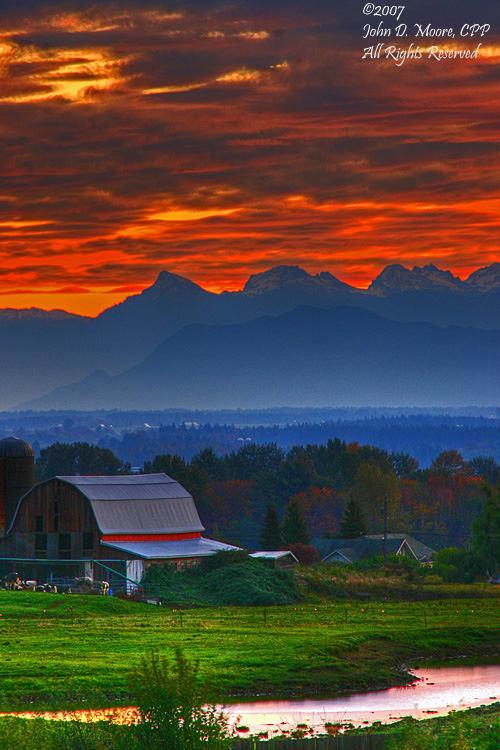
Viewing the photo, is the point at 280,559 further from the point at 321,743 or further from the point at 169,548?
the point at 321,743

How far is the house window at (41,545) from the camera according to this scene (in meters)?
71.5

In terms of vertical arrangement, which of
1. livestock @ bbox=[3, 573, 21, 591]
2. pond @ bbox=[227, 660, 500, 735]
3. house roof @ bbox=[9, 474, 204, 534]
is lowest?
pond @ bbox=[227, 660, 500, 735]

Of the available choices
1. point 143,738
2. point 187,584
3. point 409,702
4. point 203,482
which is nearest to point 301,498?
point 203,482

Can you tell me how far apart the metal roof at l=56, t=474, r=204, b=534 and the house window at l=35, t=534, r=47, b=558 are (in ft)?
14.0

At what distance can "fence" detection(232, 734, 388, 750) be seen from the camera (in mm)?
23547

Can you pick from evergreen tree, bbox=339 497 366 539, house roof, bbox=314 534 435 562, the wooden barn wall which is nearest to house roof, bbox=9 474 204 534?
the wooden barn wall

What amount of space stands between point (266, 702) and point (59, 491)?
38614mm

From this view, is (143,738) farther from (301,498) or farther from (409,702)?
(301,498)

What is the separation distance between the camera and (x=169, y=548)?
Result: 6894 centimetres

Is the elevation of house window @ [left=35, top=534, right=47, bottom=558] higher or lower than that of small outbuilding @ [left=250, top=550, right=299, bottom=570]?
higher

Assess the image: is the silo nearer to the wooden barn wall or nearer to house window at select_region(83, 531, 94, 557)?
the wooden barn wall

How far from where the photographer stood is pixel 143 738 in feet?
68.5

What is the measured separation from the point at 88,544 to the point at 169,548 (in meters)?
5.56

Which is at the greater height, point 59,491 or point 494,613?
point 59,491
